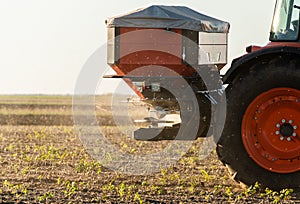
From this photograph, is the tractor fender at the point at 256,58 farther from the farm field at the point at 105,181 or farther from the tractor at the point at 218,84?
the farm field at the point at 105,181

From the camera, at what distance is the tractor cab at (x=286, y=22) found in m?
7.78

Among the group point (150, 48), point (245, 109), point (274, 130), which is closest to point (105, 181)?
point (150, 48)

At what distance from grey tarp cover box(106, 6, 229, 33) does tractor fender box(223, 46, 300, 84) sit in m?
0.97

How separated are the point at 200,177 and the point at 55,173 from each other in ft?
5.99

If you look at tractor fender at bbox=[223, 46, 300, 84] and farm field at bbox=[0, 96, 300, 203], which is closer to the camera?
tractor fender at bbox=[223, 46, 300, 84]

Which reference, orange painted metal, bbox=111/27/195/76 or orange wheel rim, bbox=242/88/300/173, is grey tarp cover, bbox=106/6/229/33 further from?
orange wheel rim, bbox=242/88/300/173

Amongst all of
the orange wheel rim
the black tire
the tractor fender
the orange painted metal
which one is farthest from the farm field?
the orange painted metal

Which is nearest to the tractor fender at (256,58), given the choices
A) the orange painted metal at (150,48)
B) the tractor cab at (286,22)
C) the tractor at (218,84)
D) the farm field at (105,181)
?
the tractor at (218,84)

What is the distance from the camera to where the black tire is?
7223 mm

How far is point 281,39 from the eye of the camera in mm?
7816

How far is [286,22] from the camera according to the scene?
7.92 meters

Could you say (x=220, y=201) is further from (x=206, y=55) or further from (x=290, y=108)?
(x=206, y=55)

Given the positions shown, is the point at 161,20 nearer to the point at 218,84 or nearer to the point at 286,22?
the point at 218,84

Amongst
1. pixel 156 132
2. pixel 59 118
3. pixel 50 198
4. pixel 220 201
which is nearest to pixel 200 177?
pixel 156 132
